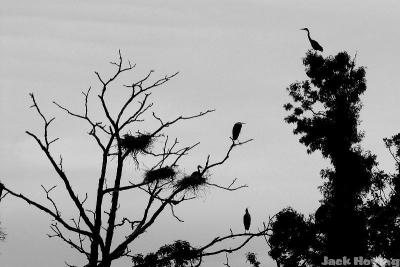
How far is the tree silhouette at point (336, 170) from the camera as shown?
71.1ft

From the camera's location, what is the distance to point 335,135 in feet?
73.1

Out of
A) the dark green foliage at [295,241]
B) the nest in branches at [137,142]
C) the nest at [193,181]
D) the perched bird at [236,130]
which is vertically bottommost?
the nest at [193,181]

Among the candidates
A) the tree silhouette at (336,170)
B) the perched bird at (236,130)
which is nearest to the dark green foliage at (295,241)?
the tree silhouette at (336,170)

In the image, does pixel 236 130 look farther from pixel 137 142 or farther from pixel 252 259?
pixel 252 259

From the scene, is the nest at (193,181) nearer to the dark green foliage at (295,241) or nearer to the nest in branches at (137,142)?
the nest in branches at (137,142)

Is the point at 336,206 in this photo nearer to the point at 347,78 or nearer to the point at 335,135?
the point at 335,135

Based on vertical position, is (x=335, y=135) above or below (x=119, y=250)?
above

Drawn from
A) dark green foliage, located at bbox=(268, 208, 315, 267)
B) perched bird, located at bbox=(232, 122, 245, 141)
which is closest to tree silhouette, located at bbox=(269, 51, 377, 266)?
dark green foliage, located at bbox=(268, 208, 315, 267)

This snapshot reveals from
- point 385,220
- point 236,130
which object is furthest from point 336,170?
point 236,130

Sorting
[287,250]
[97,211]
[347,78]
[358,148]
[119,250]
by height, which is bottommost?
[119,250]

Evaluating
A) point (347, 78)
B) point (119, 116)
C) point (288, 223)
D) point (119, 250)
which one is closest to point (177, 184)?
point (119, 116)

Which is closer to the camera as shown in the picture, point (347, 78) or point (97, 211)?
point (97, 211)

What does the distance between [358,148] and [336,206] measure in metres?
2.73

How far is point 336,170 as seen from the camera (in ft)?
72.4
